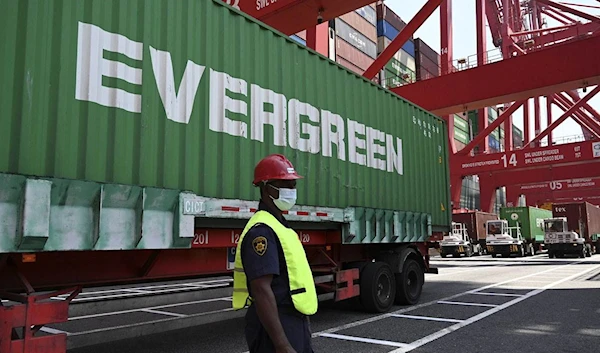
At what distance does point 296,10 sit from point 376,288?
6.15 meters

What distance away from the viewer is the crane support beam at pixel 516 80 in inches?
561

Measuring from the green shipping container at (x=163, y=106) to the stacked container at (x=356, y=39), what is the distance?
26712 mm

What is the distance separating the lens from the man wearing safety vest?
2.28 m

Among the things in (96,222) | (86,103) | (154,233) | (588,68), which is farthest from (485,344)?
(588,68)

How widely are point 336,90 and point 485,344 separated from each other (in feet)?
13.1

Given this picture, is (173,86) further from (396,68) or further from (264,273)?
(396,68)

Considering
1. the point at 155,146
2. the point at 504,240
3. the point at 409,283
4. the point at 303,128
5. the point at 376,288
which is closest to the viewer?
the point at 155,146

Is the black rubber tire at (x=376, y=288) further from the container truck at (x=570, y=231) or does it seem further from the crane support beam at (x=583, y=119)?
the crane support beam at (x=583, y=119)

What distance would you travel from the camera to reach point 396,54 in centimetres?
4350

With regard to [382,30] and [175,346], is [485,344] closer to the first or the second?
[175,346]

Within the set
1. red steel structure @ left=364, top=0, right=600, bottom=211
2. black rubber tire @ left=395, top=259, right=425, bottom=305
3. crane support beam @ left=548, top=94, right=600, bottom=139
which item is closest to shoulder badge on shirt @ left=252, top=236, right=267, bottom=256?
black rubber tire @ left=395, top=259, right=425, bottom=305

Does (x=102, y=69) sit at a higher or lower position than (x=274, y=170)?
higher

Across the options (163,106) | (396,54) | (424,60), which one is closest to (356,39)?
(396,54)

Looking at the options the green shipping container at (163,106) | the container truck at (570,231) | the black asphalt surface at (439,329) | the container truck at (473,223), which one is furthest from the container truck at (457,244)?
the green shipping container at (163,106)
